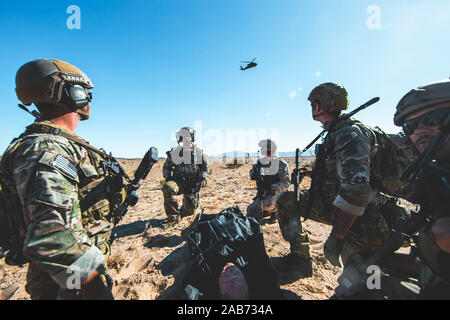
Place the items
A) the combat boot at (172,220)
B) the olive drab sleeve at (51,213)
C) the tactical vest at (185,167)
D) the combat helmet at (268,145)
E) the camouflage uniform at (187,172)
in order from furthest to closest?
the tactical vest at (185,167) → the camouflage uniform at (187,172) → the combat helmet at (268,145) → the combat boot at (172,220) → the olive drab sleeve at (51,213)

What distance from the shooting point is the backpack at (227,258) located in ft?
6.83

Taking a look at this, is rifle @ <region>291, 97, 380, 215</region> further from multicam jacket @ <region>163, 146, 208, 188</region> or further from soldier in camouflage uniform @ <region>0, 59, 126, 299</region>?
multicam jacket @ <region>163, 146, 208, 188</region>

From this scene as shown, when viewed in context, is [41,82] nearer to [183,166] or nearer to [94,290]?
[94,290]

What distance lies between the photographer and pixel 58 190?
47.3 inches

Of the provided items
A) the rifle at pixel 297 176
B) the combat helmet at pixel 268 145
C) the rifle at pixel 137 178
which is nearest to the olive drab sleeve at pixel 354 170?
the rifle at pixel 297 176

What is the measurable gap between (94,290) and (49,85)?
1.85 m

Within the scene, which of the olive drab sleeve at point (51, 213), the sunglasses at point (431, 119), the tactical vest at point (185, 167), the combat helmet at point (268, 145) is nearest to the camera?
the olive drab sleeve at point (51, 213)

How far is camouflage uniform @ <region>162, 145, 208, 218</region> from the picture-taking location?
5.45m

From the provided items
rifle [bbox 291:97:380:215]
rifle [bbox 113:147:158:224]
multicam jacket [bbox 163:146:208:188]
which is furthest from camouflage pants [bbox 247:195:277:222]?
rifle [bbox 113:147:158:224]

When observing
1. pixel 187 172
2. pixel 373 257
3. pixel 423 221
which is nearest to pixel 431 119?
pixel 423 221

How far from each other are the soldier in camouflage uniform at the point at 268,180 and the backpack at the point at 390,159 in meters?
2.53

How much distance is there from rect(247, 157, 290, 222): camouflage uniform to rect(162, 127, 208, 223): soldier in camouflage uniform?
1.76 m

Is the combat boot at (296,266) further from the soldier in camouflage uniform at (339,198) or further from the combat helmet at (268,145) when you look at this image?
the combat helmet at (268,145)
